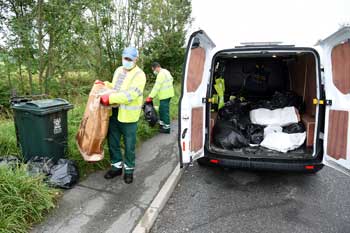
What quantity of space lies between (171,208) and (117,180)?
0.91 metres

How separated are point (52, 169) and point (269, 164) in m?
2.58

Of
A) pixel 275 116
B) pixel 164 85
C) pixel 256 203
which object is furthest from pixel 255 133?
pixel 164 85

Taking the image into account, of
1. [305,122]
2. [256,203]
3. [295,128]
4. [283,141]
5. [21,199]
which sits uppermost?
[305,122]

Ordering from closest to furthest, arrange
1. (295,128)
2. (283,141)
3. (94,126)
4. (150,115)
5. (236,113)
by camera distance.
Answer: (94,126)
(283,141)
(295,128)
(236,113)
(150,115)

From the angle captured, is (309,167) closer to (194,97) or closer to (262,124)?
(262,124)

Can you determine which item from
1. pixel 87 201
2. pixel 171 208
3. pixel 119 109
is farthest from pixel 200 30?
pixel 87 201

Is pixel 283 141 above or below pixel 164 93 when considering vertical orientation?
below

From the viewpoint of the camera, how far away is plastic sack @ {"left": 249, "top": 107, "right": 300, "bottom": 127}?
4.30 metres

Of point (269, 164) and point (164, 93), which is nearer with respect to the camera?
point (269, 164)

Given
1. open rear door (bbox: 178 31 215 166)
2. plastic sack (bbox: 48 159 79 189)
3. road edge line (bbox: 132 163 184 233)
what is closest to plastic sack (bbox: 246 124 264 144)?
open rear door (bbox: 178 31 215 166)

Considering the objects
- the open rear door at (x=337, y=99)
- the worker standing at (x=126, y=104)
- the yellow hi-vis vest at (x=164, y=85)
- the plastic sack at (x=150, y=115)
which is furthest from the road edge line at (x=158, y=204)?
the yellow hi-vis vest at (x=164, y=85)

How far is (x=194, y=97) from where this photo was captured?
3.25 m

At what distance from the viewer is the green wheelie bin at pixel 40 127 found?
3.17 m

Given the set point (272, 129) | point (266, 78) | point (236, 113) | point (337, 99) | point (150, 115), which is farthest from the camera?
point (266, 78)
